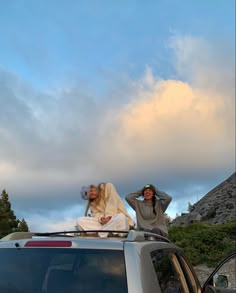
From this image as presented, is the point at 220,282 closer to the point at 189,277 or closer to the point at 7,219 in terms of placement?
the point at 189,277

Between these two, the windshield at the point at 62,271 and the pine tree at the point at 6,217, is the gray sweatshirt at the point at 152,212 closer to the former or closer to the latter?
the windshield at the point at 62,271

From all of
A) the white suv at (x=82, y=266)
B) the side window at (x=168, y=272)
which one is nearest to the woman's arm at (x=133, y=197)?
the side window at (x=168, y=272)

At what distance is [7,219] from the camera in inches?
1886

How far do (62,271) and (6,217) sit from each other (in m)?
46.4

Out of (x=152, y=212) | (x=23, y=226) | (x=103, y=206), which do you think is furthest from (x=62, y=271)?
(x=23, y=226)

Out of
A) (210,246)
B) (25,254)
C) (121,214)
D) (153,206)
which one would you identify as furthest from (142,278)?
(210,246)

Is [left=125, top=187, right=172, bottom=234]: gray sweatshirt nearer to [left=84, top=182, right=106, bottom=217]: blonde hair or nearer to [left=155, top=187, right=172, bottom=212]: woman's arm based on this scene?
[left=155, top=187, right=172, bottom=212]: woman's arm

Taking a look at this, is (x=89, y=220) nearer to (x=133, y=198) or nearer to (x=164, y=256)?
(x=133, y=198)

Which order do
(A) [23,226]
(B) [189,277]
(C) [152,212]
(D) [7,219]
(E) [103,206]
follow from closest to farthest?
(B) [189,277]
(E) [103,206]
(C) [152,212]
(D) [7,219]
(A) [23,226]

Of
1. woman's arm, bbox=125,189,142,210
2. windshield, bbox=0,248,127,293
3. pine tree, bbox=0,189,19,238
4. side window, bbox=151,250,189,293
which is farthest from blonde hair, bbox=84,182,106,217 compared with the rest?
pine tree, bbox=0,189,19,238

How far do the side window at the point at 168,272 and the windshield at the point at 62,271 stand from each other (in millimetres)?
387

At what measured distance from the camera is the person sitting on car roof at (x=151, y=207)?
8188 millimetres

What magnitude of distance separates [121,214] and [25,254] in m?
3.91

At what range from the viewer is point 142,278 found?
2982 millimetres
